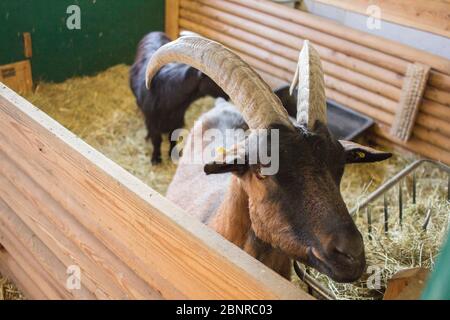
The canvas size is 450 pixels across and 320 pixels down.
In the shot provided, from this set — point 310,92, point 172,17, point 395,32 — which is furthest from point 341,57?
point 310,92

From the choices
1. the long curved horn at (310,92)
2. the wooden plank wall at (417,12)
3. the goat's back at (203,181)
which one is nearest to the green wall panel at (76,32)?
the goat's back at (203,181)

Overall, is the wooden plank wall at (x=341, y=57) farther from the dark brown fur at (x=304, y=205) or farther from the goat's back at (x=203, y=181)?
the dark brown fur at (x=304, y=205)

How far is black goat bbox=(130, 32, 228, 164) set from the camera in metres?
5.04

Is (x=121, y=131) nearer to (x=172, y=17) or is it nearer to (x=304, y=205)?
(x=172, y=17)

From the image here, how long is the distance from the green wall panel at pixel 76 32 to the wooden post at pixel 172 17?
11 centimetres

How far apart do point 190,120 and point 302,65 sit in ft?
13.0

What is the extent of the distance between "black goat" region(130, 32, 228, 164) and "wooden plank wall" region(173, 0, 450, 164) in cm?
170

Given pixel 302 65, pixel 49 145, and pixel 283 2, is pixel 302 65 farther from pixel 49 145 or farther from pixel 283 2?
pixel 283 2

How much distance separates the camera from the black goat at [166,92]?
5043 mm

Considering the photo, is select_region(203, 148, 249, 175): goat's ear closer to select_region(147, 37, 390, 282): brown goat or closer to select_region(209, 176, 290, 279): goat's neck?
select_region(147, 37, 390, 282): brown goat

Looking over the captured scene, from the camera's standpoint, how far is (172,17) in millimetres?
7543

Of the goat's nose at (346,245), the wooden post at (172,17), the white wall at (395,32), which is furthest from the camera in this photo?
the wooden post at (172,17)

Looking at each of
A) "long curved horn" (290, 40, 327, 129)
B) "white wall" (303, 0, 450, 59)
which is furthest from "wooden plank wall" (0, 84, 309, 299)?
"white wall" (303, 0, 450, 59)

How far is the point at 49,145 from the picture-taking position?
2.17 m
